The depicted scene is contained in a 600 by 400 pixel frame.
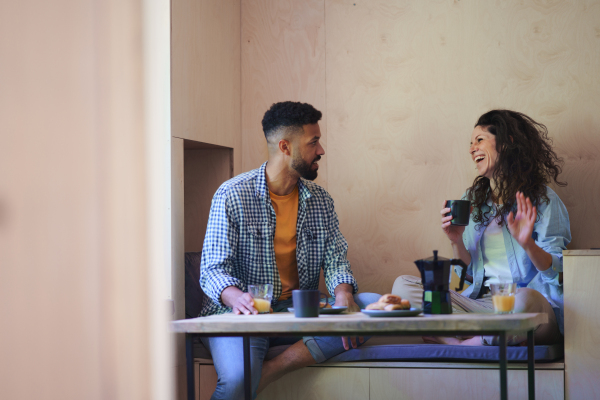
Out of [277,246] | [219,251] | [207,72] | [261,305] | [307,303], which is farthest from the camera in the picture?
[207,72]

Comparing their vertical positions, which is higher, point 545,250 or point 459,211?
point 459,211

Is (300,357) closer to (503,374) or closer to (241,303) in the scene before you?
(241,303)

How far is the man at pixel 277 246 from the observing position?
197cm

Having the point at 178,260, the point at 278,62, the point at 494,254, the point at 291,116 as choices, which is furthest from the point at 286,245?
the point at 278,62

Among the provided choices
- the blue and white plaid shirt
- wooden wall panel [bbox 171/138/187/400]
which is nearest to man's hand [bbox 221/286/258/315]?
the blue and white plaid shirt

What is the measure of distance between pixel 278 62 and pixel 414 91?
0.70 meters

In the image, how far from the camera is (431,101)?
2.75 meters

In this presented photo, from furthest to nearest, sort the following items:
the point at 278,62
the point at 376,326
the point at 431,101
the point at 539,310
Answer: the point at 278,62 → the point at 431,101 → the point at 539,310 → the point at 376,326

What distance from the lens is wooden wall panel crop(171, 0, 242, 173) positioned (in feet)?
7.46

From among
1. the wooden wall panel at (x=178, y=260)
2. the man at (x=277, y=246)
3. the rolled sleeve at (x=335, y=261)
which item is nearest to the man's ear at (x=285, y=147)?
the man at (x=277, y=246)

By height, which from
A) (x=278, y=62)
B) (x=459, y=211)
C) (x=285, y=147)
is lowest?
(x=459, y=211)

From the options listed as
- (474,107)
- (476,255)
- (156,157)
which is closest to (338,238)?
(476,255)

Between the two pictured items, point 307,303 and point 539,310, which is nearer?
point 307,303

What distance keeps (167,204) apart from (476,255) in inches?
50.5
